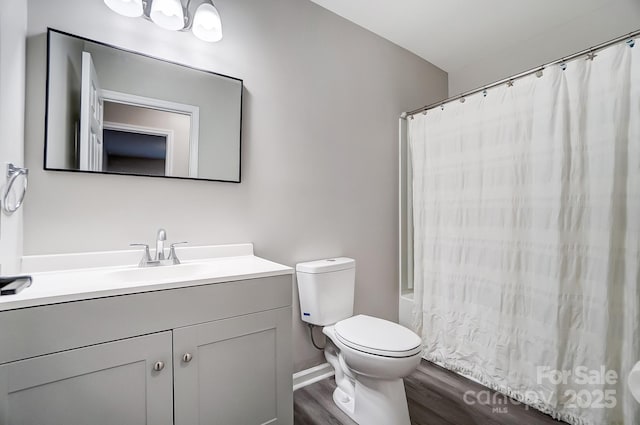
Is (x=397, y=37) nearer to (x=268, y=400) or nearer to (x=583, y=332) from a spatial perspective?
(x=583, y=332)

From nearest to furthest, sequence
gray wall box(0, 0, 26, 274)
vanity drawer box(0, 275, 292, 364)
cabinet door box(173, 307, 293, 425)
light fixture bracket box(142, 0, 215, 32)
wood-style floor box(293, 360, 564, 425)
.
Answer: vanity drawer box(0, 275, 292, 364) < gray wall box(0, 0, 26, 274) < cabinet door box(173, 307, 293, 425) < light fixture bracket box(142, 0, 215, 32) < wood-style floor box(293, 360, 564, 425)

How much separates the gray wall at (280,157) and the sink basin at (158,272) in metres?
0.16

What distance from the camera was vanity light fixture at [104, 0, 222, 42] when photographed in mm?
1236

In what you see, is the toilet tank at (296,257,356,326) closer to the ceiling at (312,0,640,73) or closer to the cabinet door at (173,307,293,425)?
the cabinet door at (173,307,293,425)

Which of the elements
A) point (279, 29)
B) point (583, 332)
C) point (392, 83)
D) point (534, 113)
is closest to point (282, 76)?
point (279, 29)

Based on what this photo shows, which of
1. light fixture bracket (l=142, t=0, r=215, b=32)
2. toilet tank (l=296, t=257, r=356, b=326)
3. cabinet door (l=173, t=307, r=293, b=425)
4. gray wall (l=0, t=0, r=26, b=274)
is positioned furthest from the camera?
toilet tank (l=296, t=257, r=356, b=326)

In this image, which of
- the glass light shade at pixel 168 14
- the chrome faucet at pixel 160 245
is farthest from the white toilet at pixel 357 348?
the glass light shade at pixel 168 14

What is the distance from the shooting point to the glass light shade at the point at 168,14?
4.21 feet

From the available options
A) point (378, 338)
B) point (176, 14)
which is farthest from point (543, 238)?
point (176, 14)

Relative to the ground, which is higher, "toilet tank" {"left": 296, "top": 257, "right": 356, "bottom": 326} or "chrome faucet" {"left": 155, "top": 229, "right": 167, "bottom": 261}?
"chrome faucet" {"left": 155, "top": 229, "right": 167, "bottom": 261}

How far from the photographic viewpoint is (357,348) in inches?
53.6

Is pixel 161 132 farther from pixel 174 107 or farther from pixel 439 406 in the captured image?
pixel 439 406

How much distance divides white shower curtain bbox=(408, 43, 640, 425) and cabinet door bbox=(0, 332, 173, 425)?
5.73ft

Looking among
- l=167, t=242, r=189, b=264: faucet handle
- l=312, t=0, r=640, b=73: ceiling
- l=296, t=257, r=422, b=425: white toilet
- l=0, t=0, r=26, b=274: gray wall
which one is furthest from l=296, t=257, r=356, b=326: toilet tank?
l=312, t=0, r=640, b=73: ceiling
